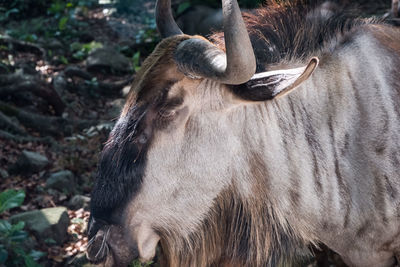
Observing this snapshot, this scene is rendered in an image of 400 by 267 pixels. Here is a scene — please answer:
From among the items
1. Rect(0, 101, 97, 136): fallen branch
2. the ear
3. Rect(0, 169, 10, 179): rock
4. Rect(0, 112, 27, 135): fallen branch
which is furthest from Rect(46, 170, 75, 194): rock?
→ the ear

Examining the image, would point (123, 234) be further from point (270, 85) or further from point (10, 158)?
point (10, 158)

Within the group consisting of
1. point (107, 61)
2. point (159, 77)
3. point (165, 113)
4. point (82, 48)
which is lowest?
point (82, 48)

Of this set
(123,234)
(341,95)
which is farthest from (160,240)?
(341,95)

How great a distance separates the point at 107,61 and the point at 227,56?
8.24 meters

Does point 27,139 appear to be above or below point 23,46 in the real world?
above

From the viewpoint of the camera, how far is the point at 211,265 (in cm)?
347

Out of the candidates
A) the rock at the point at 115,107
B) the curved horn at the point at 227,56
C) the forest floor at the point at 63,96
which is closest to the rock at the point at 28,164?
the forest floor at the point at 63,96

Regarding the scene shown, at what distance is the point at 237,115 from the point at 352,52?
2.92 ft

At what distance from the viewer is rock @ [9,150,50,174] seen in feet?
21.2

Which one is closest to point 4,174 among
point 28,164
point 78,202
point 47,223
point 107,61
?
point 28,164

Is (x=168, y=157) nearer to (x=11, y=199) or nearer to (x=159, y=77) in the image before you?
(x=159, y=77)

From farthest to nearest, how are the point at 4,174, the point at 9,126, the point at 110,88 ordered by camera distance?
the point at 110,88 → the point at 9,126 → the point at 4,174

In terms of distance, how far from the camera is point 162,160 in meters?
3.00

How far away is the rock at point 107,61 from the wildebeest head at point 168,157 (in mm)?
7583
